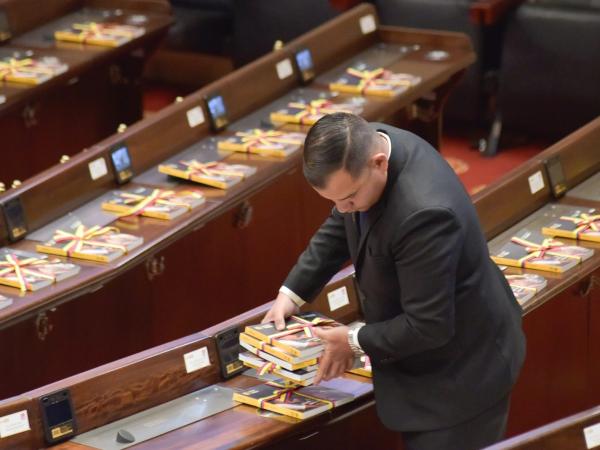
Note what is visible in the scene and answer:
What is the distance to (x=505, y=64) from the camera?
690 cm

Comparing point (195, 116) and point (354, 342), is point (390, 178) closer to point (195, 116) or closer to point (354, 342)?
point (354, 342)

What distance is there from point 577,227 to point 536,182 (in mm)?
299

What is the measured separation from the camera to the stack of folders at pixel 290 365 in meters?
3.35

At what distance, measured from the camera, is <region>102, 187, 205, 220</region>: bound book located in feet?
15.6

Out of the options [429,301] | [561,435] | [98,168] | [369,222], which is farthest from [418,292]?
[98,168]

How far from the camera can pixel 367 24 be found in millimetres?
6281

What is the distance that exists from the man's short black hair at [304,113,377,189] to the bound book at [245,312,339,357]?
61 centimetres

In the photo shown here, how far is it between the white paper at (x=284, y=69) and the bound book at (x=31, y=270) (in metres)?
1.73

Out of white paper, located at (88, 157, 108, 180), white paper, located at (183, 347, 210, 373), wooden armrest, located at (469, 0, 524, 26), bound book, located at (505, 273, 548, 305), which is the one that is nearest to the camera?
white paper, located at (183, 347, 210, 373)

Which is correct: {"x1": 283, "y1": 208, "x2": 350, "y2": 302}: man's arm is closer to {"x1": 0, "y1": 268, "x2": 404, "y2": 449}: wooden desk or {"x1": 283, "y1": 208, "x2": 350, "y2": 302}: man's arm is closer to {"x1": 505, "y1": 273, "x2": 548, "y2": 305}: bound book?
{"x1": 0, "y1": 268, "x2": 404, "y2": 449}: wooden desk

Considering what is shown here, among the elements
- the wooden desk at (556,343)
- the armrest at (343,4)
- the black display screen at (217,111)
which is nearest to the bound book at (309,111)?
the black display screen at (217,111)

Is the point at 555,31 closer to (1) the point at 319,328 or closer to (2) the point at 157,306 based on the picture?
(2) the point at 157,306

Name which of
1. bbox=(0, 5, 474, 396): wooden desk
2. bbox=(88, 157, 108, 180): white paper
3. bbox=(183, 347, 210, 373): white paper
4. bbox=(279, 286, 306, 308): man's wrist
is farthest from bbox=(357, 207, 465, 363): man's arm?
bbox=(88, 157, 108, 180): white paper

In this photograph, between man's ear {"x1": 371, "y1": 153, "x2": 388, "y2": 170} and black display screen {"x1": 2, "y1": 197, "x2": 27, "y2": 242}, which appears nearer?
man's ear {"x1": 371, "y1": 153, "x2": 388, "y2": 170}
